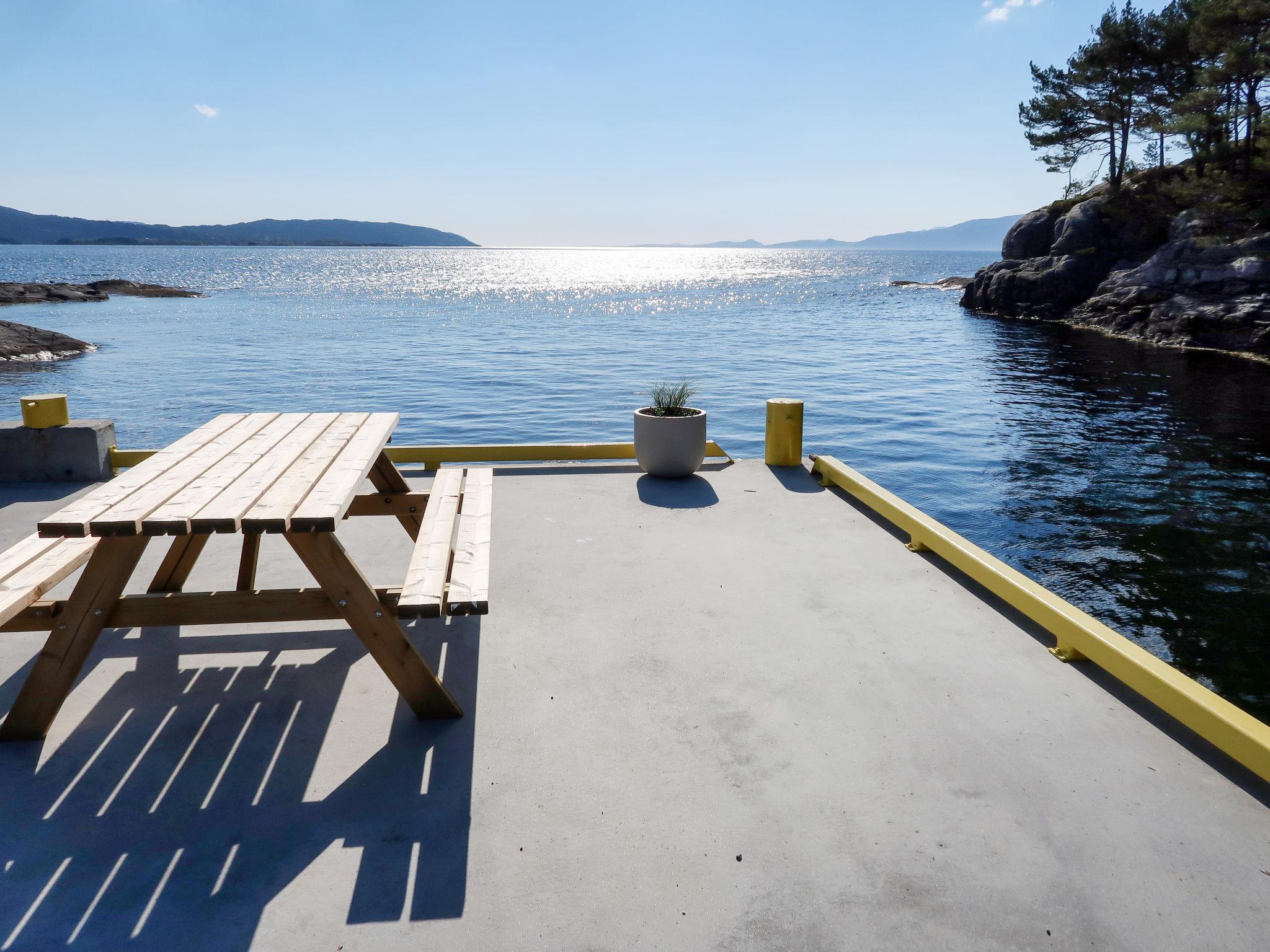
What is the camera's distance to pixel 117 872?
2.62m

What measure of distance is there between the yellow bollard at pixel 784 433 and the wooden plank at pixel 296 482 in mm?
3871

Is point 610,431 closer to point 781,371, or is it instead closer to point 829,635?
point 781,371

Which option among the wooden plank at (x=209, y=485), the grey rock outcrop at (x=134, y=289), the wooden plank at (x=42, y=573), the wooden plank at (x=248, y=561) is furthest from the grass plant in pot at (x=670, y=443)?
the grey rock outcrop at (x=134, y=289)

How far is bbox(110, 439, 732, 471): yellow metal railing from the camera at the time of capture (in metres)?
7.53

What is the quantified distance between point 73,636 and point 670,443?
15.4 ft

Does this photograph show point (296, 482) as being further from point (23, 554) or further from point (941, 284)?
point (941, 284)

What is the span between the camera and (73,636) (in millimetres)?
3238

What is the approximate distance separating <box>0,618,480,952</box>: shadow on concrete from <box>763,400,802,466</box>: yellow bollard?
426 centimetres

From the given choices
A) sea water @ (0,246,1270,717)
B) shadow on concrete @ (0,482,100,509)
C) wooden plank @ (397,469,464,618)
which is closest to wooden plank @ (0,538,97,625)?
wooden plank @ (397,469,464,618)

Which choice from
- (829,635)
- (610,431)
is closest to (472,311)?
(610,431)

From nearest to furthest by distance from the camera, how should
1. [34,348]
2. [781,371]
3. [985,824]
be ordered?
[985,824]
[781,371]
[34,348]

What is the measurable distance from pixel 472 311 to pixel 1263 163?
1756 inches

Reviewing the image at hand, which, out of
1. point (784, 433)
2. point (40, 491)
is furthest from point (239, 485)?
point (784, 433)

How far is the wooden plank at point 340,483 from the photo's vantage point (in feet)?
9.75
